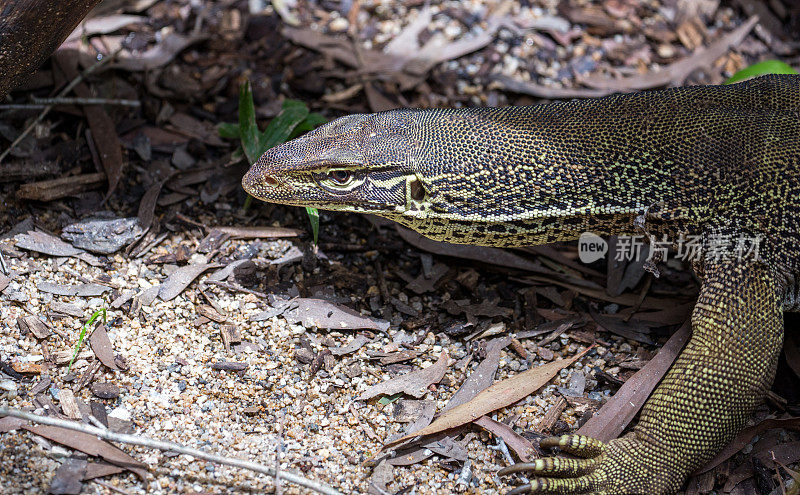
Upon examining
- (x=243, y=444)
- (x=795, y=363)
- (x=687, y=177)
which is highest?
(x=687, y=177)

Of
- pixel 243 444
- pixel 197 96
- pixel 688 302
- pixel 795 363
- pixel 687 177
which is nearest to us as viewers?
pixel 243 444

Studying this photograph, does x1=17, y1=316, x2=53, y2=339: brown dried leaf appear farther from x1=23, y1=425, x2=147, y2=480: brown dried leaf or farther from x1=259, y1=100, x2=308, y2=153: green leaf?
x1=259, y1=100, x2=308, y2=153: green leaf

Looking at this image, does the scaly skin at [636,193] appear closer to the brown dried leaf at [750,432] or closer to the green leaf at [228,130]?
the brown dried leaf at [750,432]

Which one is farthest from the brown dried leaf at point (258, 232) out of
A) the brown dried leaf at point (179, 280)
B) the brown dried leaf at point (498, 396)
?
the brown dried leaf at point (498, 396)

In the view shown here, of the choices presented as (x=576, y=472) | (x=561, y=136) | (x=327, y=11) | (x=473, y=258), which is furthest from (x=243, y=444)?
(x=327, y=11)

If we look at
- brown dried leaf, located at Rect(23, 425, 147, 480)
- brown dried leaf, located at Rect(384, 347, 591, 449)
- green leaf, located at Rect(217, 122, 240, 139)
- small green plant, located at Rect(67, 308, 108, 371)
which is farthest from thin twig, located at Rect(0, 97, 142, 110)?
brown dried leaf, located at Rect(384, 347, 591, 449)

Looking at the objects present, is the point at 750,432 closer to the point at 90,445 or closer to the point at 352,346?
the point at 352,346

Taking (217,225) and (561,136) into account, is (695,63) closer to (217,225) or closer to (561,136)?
(561,136)
